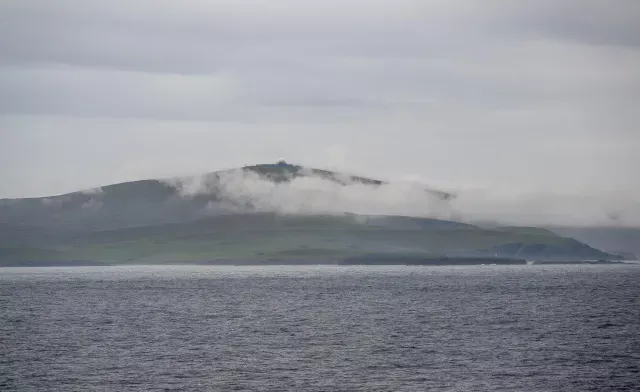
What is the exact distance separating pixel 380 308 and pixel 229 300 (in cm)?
2865

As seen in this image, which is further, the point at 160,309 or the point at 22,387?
the point at 160,309

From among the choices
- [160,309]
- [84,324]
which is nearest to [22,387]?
[84,324]

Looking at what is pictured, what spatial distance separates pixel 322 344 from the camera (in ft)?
275

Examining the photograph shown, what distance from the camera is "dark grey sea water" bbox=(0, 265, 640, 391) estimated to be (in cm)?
6506

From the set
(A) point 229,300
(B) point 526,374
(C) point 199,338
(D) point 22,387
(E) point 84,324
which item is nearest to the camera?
(D) point 22,387

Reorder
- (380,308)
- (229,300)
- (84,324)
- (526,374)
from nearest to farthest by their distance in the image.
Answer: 1. (526,374)
2. (84,324)
3. (380,308)
4. (229,300)

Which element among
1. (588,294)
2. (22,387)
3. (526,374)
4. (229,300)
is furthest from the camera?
(588,294)

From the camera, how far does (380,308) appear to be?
125 meters

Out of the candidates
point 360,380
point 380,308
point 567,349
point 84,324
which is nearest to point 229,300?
point 380,308

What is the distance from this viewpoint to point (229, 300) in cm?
14425

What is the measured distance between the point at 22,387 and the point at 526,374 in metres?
34.2

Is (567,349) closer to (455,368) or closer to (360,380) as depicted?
(455,368)

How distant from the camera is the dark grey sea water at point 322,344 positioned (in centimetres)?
6506

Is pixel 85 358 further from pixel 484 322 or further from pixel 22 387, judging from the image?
pixel 484 322
